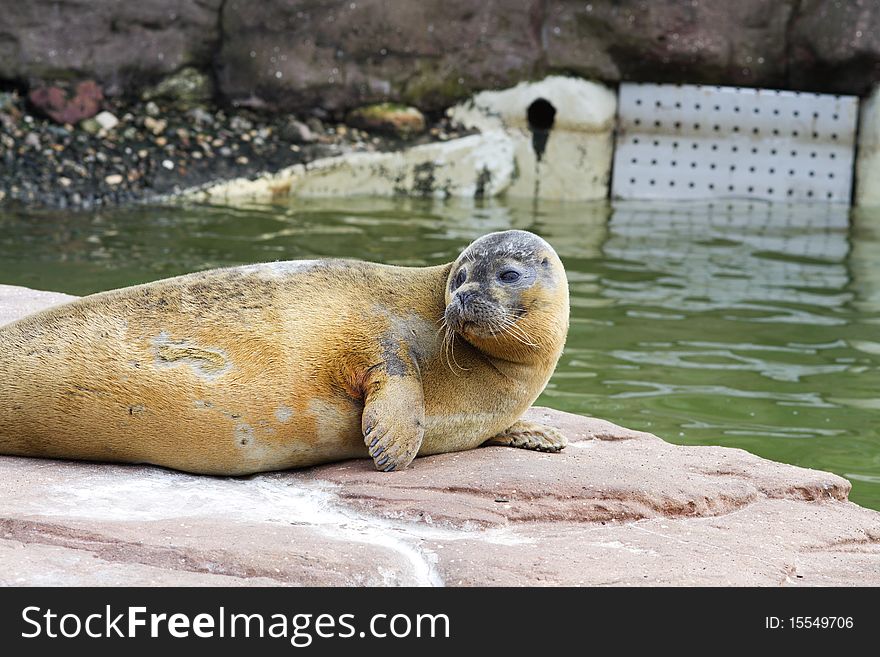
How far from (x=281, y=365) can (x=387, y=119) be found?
869 cm

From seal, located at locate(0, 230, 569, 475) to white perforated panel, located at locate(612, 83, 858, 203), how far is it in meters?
8.90

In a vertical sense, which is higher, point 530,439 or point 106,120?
point 106,120

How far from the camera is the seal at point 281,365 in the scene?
3871mm

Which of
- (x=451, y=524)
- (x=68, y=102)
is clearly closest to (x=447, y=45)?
(x=68, y=102)

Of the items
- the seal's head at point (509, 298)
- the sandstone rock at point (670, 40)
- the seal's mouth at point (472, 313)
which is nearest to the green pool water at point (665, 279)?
the sandstone rock at point (670, 40)

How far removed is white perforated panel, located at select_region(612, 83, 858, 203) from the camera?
12.6m

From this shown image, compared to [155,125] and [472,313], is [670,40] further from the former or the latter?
[472,313]

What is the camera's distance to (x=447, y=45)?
492 inches

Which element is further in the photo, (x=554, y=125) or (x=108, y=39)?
(x=554, y=125)

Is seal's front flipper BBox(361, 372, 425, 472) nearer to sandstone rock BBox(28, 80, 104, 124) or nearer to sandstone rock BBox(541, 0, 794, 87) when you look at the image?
sandstone rock BBox(28, 80, 104, 124)

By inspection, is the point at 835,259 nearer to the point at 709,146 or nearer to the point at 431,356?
the point at 709,146

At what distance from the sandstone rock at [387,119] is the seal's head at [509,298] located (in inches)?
332

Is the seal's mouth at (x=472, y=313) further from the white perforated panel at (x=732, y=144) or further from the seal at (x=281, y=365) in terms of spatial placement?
the white perforated panel at (x=732, y=144)

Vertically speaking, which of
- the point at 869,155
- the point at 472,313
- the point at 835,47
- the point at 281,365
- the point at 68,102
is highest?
the point at 835,47
